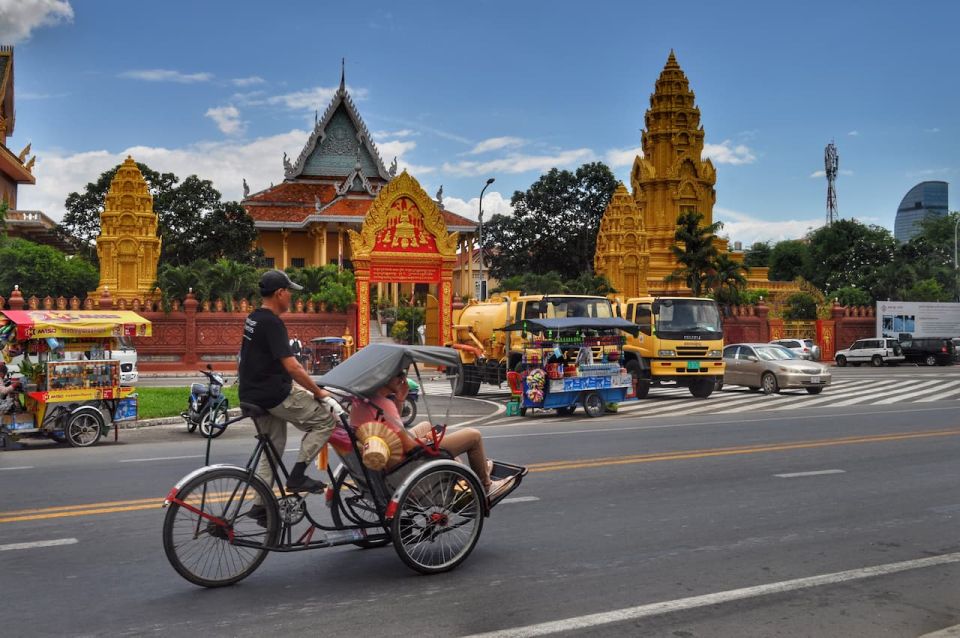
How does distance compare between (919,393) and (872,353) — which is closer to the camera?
(919,393)

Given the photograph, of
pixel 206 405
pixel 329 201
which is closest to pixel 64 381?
pixel 206 405

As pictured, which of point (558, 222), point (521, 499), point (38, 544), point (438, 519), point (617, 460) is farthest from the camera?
point (558, 222)

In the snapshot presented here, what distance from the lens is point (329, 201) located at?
201 feet

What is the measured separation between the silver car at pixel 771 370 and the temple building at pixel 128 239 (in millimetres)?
26894

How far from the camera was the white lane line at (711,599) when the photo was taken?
190 inches

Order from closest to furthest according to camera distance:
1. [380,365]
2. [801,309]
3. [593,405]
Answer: [380,365]
[593,405]
[801,309]

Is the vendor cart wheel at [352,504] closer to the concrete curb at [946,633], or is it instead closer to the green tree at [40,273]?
Result: the concrete curb at [946,633]

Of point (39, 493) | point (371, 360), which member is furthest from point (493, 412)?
point (371, 360)

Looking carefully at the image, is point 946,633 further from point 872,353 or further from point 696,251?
point 872,353

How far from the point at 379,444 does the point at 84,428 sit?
9741 mm

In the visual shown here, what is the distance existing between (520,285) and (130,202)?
1971 cm

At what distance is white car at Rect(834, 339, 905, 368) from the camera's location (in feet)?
139

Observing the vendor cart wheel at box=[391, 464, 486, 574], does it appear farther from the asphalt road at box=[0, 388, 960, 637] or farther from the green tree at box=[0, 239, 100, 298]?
the green tree at box=[0, 239, 100, 298]

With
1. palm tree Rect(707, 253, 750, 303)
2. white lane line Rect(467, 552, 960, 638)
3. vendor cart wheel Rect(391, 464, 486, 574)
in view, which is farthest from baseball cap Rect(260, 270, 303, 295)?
palm tree Rect(707, 253, 750, 303)
